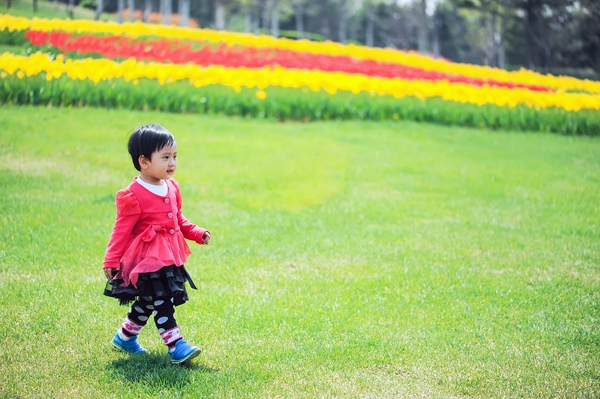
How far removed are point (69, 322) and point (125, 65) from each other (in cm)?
795

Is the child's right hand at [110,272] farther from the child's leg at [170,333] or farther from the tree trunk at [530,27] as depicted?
the tree trunk at [530,27]

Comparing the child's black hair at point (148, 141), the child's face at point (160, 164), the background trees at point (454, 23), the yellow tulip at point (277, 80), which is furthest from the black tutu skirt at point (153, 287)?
the background trees at point (454, 23)

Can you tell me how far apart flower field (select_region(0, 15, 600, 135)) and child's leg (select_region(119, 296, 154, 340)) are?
696 centimetres

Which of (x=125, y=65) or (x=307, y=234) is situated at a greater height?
(x=125, y=65)

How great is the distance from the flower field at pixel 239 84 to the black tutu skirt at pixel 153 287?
7049 mm

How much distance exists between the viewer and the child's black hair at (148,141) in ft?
10.8

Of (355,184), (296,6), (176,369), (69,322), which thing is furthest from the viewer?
(296,6)

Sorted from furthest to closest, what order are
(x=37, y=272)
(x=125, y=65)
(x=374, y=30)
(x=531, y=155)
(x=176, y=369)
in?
(x=374, y=30) → (x=125, y=65) → (x=531, y=155) → (x=37, y=272) → (x=176, y=369)

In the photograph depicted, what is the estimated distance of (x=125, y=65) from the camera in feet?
36.3

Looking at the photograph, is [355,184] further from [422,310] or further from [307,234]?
[422,310]

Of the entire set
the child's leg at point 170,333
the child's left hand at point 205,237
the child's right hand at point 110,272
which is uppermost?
the child's left hand at point 205,237

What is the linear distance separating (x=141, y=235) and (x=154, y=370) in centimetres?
72

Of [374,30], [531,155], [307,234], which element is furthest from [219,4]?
[307,234]

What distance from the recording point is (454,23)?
143ft
